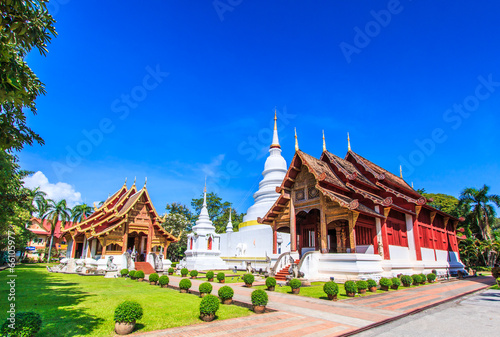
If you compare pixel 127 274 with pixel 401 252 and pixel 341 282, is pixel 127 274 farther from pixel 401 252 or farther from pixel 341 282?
pixel 401 252

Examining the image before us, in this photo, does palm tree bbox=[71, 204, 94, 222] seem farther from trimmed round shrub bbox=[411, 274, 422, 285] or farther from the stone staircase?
trimmed round shrub bbox=[411, 274, 422, 285]

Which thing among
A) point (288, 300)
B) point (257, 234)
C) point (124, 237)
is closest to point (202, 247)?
point (257, 234)

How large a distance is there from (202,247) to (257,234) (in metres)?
7.32

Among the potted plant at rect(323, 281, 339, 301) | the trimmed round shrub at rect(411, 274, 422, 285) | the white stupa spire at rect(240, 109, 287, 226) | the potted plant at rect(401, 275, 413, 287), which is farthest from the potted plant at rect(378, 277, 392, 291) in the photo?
the white stupa spire at rect(240, 109, 287, 226)

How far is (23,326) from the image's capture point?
16.2 ft

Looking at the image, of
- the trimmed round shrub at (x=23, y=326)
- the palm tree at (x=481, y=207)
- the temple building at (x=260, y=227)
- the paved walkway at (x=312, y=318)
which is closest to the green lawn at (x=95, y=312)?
the paved walkway at (x=312, y=318)

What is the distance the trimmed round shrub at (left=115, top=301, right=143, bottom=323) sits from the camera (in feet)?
20.1

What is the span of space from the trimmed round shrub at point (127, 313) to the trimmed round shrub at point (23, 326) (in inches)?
57.1

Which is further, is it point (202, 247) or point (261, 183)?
point (261, 183)

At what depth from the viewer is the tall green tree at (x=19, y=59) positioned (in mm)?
4801

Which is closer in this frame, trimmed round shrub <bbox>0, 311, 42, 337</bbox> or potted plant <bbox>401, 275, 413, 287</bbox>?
trimmed round shrub <bbox>0, 311, 42, 337</bbox>

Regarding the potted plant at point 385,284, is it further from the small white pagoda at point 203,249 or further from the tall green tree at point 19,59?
the small white pagoda at point 203,249

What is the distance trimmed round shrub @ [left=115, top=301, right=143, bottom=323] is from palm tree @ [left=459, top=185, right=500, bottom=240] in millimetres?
43047

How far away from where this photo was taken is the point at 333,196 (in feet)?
53.0
